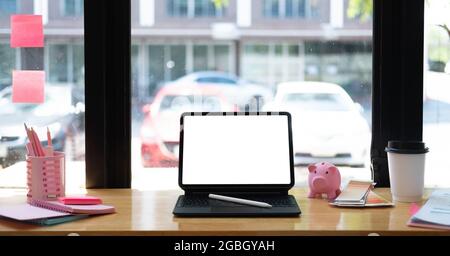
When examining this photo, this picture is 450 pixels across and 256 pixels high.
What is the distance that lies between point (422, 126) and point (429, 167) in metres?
0.18

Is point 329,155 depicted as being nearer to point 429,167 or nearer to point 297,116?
point 297,116

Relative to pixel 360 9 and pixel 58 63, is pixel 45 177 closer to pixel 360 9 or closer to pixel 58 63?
pixel 58 63

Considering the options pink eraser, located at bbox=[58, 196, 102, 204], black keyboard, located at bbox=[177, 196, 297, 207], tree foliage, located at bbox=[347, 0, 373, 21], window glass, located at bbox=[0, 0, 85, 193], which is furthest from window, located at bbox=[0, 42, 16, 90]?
tree foliage, located at bbox=[347, 0, 373, 21]

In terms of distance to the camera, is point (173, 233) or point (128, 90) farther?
point (128, 90)

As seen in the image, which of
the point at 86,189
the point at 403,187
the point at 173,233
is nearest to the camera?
the point at 173,233

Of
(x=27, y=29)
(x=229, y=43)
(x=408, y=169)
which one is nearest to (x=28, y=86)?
(x=27, y=29)

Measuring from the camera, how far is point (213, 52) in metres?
2.56

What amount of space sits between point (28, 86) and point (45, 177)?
453mm

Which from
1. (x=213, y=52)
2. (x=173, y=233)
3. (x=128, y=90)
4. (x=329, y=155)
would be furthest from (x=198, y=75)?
(x=173, y=233)

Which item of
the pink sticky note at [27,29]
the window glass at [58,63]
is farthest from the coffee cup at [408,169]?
the pink sticky note at [27,29]

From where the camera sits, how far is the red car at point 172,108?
2574 millimetres

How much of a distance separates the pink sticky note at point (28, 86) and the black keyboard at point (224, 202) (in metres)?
0.78

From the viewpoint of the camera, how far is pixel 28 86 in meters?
2.54

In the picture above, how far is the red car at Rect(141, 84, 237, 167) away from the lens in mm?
2574
